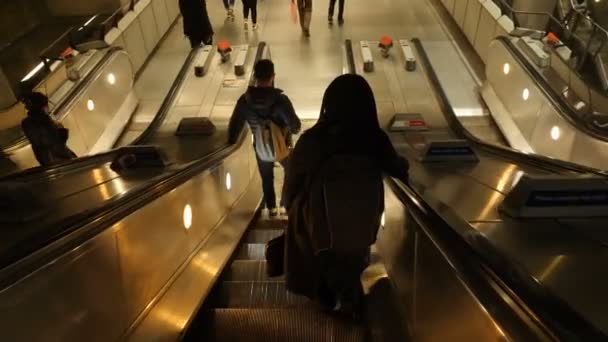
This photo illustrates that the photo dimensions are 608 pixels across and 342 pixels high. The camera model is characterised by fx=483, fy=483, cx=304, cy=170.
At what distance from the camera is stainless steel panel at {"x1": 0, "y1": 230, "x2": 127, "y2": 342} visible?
1.51 metres

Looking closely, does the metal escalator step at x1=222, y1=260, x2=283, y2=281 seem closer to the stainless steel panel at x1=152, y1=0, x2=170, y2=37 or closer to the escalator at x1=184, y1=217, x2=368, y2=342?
the escalator at x1=184, y1=217, x2=368, y2=342

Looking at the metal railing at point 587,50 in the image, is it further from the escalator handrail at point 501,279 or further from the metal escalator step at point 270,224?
the escalator handrail at point 501,279

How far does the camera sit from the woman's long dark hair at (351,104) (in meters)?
2.15

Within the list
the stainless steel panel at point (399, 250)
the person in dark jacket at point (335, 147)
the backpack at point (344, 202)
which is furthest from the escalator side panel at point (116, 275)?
the stainless steel panel at point (399, 250)

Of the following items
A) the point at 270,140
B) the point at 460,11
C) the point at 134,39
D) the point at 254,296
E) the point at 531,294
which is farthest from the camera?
the point at 460,11

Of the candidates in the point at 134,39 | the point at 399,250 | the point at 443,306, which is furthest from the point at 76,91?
the point at 443,306

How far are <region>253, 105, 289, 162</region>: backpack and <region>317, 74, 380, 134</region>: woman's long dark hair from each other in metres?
1.73

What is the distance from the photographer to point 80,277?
72.4 inches

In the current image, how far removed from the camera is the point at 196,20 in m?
8.52

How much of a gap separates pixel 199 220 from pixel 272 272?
0.93 metres

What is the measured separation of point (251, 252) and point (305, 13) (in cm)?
674

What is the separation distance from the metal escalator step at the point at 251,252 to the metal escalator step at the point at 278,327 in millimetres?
1343

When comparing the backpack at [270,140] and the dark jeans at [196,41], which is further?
the dark jeans at [196,41]

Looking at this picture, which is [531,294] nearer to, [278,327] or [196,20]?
[278,327]
